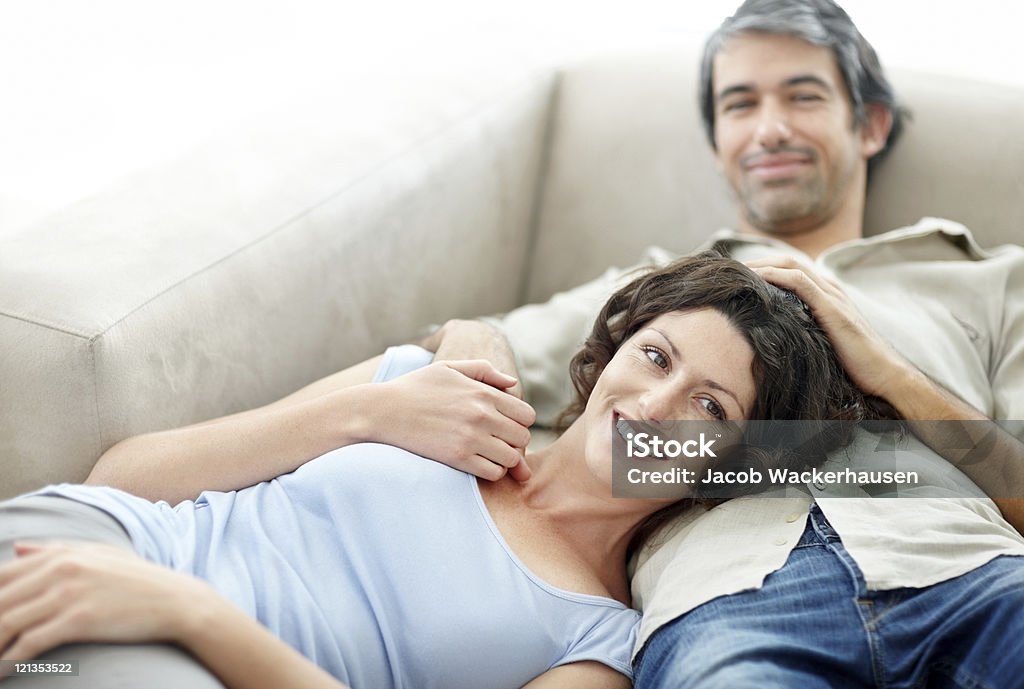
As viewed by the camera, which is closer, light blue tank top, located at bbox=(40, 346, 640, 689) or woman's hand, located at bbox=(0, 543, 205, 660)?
woman's hand, located at bbox=(0, 543, 205, 660)

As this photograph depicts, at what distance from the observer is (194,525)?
103 centimetres

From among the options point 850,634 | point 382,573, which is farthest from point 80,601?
point 850,634

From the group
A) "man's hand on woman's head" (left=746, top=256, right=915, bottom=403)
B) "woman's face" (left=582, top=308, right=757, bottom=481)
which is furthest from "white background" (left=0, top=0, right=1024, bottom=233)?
"woman's face" (left=582, top=308, right=757, bottom=481)

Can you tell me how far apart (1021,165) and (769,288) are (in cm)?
63

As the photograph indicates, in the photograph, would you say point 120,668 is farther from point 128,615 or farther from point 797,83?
point 797,83

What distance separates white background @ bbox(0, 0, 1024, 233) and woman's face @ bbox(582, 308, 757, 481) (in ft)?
2.31

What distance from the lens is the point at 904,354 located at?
1.30m

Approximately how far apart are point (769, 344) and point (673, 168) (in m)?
0.68

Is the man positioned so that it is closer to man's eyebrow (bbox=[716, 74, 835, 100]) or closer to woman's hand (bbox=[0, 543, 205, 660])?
man's eyebrow (bbox=[716, 74, 835, 100])

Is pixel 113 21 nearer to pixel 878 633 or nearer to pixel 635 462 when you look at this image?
pixel 635 462

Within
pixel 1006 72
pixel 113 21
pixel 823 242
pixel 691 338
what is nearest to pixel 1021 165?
pixel 1006 72

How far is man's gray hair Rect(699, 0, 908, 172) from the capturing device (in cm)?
145

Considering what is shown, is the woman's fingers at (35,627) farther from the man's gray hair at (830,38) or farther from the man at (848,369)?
the man's gray hair at (830,38)

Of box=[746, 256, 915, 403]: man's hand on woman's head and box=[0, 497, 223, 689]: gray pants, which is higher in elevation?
box=[746, 256, 915, 403]: man's hand on woman's head
